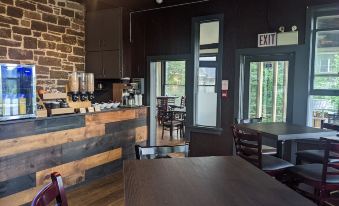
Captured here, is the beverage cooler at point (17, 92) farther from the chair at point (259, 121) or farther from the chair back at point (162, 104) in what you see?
the chair back at point (162, 104)

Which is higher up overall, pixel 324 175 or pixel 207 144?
pixel 324 175

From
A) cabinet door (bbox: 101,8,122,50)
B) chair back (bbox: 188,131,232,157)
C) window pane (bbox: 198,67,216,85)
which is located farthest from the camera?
cabinet door (bbox: 101,8,122,50)

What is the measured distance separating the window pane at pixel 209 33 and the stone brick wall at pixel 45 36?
8.39ft

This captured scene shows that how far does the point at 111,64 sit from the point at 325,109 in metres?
3.85

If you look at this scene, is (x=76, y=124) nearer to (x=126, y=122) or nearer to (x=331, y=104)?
(x=126, y=122)

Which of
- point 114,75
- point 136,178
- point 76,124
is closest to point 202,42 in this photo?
point 114,75

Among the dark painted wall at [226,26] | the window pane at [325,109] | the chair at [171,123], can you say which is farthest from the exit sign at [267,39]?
the chair at [171,123]

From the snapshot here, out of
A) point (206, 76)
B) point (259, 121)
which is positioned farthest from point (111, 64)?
point (259, 121)

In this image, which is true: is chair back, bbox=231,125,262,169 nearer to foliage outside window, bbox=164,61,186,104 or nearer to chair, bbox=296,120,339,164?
chair, bbox=296,120,339,164

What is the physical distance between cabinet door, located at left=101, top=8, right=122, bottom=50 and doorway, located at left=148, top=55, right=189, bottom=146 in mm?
759

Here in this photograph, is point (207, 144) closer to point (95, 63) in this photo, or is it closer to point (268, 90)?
point (268, 90)

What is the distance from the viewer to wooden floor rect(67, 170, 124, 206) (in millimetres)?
3393

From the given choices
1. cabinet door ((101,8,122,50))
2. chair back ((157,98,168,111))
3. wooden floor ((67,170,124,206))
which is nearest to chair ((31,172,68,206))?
wooden floor ((67,170,124,206))

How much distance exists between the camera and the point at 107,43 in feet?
18.4
